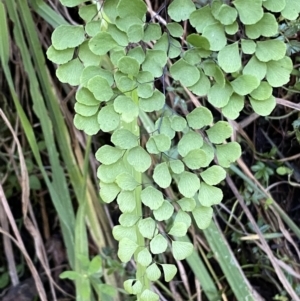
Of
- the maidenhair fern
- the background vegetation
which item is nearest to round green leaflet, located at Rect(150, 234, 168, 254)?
the maidenhair fern

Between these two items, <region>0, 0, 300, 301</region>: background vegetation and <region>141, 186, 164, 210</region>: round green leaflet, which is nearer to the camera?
<region>141, 186, 164, 210</region>: round green leaflet

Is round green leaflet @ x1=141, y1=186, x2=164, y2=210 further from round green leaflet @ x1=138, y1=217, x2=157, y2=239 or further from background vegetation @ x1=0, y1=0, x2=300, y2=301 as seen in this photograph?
background vegetation @ x1=0, y1=0, x2=300, y2=301

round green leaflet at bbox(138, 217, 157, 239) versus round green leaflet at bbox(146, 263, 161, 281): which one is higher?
round green leaflet at bbox(138, 217, 157, 239)

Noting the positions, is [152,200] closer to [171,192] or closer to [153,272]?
[153,272]

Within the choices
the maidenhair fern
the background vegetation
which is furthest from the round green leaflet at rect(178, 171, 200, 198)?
the background vegetation

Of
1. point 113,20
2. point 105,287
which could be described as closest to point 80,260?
point 105,287

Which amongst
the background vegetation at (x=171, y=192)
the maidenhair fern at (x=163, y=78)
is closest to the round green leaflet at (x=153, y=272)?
the maidenhair fern at (x=163, y=78)

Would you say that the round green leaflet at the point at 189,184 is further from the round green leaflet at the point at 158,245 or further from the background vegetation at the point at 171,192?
the background vegetation at the point at 171,192
